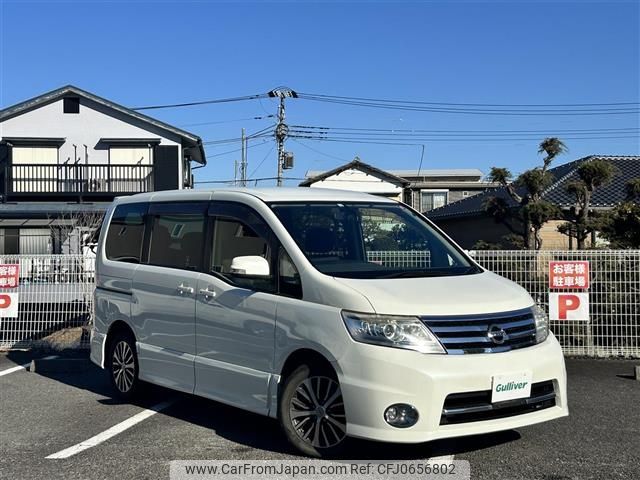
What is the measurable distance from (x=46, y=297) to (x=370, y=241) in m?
6.11

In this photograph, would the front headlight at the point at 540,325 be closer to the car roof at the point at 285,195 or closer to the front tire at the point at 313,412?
the front tire at the point at 313,412

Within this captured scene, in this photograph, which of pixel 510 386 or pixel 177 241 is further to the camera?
pixel 177 241

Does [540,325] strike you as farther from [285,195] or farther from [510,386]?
[285,195]

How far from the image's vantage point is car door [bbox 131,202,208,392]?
554cm

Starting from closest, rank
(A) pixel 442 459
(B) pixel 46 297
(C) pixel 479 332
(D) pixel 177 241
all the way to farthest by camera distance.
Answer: (C) pixel 479 332, (A) pixel 442 459, (D) pixel 177 241, (B) pixel 46 297

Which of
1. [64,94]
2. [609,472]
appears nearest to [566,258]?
[609,472]

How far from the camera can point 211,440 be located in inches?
199

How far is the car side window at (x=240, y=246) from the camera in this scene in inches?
195

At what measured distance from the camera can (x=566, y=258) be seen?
28.5ft

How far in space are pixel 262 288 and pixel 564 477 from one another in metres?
2.40

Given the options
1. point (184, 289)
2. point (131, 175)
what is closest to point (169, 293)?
point (184, 289)

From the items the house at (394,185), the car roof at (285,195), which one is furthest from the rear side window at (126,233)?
the house at (394,185)

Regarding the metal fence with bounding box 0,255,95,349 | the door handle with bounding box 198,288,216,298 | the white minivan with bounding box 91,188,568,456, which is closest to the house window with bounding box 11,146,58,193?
the metal fence with bounding box 0,255,95,349

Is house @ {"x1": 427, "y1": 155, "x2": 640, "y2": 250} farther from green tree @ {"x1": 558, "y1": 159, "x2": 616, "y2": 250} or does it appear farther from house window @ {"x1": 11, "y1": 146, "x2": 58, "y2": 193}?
house window @ {"x1": 11, "y1": 146, "x2": 58, "y2": 193}
